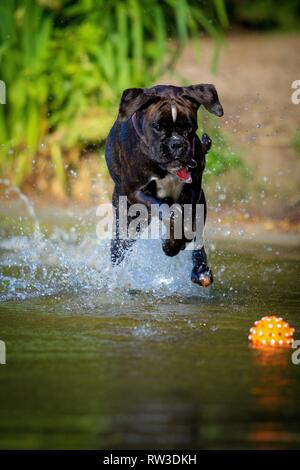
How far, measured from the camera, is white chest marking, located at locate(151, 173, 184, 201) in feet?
21.1

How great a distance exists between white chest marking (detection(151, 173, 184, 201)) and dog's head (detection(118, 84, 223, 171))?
0.48 feet

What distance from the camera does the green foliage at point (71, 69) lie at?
10781 mm

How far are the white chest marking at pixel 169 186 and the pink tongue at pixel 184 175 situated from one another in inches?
4.0

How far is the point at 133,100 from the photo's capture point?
6.31m

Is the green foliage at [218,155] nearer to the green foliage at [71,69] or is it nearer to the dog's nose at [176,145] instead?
the green foliage at [71,69]
